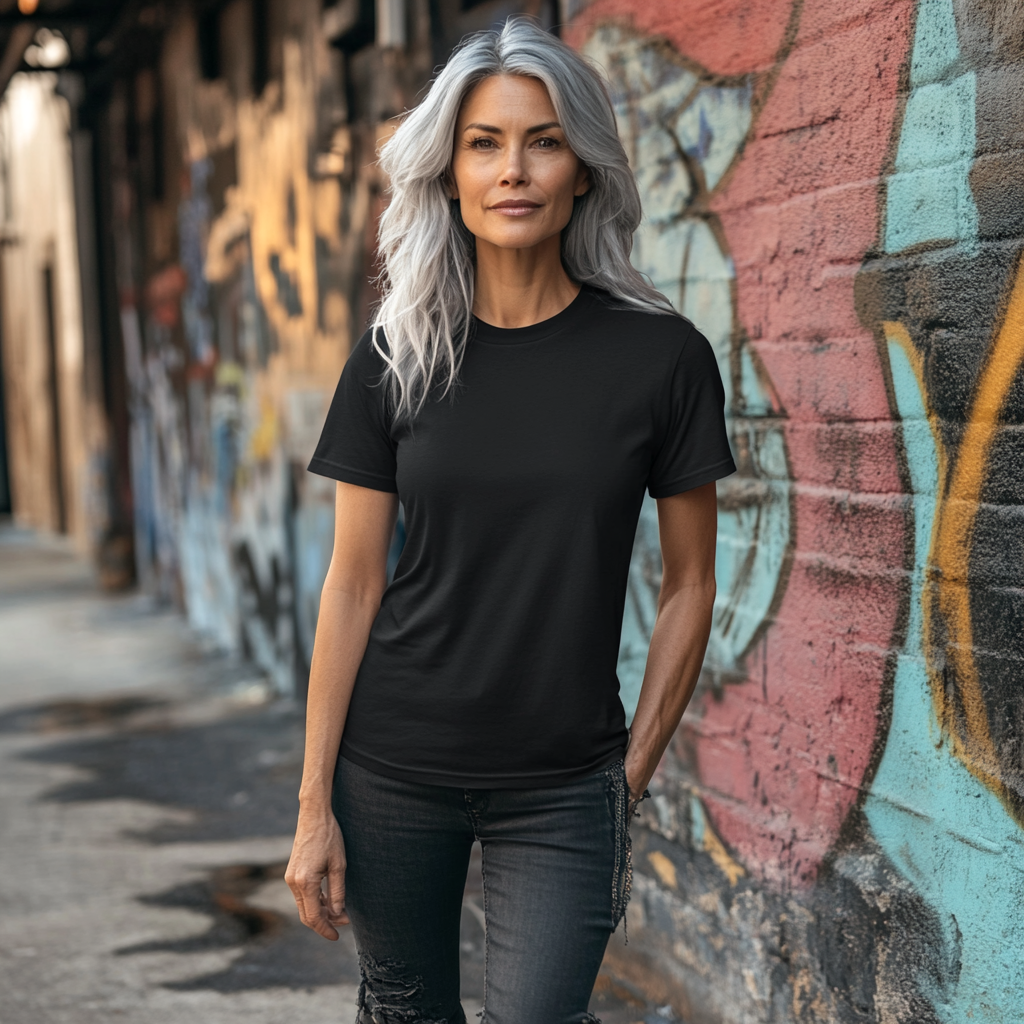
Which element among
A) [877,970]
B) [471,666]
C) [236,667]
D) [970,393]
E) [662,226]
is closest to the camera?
[471,666]

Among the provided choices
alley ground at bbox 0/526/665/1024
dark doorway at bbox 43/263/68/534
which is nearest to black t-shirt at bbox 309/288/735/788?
alley ground at bbox 0/526/665/1024

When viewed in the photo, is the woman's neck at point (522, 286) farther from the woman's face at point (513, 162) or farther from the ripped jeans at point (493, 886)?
the ripped jeans at point (493, 886)

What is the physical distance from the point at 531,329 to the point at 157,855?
Answer: 3260mm

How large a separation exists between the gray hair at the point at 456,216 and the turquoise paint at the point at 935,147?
2.09 feet

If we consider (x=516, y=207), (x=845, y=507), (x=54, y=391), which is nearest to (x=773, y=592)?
(x=845, y=507)

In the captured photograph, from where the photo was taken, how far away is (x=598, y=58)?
3.39 meters

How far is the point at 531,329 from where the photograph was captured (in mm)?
1909

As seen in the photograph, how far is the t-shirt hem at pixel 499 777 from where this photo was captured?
1.82m

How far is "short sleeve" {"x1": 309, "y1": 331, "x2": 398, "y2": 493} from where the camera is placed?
1932mm

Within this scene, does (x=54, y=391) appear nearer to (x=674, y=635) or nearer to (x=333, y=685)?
(x=333, y=685)

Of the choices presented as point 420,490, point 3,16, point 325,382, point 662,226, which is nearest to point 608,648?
point 420,490

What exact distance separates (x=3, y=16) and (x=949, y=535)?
7.90 meters

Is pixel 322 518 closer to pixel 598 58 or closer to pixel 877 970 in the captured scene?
pixel 598 58

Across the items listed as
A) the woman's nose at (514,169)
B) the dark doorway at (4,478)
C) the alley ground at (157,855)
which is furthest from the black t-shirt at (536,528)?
the dark doorway at (4,478)
